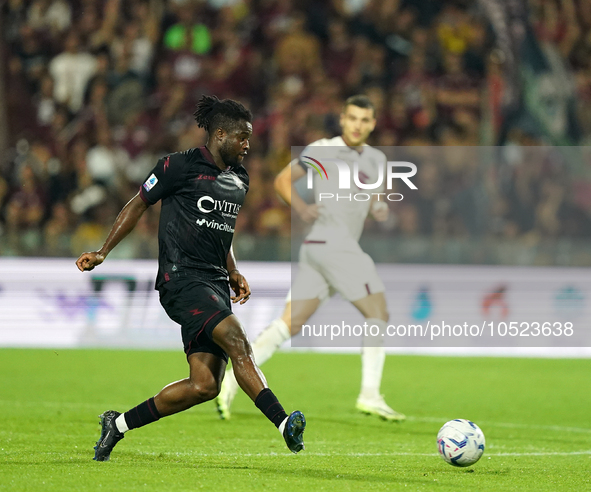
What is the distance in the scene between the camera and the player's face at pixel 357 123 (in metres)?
8.50

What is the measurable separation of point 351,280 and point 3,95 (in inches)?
401

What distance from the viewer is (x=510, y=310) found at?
46.2 ft

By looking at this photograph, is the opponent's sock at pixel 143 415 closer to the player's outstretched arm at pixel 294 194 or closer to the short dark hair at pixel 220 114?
the short dark hair at pixel 220 114

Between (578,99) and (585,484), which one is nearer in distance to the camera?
(585,484)

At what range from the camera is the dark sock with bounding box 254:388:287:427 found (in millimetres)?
5336

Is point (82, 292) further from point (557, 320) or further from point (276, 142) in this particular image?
point (557, 320)

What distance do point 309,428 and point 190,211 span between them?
9.18ft

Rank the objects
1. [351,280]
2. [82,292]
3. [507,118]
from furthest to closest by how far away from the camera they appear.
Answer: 1. [507,118]
2. [82,292]
3. [351,280]

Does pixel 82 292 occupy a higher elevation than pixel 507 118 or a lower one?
lower

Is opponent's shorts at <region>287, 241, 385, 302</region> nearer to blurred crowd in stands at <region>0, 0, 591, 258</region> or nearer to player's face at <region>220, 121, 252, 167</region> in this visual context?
player's face at <region>220, 121, 252, 167</region>

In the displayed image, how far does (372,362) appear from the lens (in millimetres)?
8398

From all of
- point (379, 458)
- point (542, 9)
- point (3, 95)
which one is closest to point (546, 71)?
point (542, 9)

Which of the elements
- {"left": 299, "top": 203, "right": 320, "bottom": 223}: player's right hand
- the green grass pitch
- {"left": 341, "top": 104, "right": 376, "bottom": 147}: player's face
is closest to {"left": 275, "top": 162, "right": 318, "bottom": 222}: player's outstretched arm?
{"left": 299, "top": 203, "right": 320, "bottom": 223}: player's right hand

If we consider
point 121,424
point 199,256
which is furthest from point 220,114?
point 121,424
